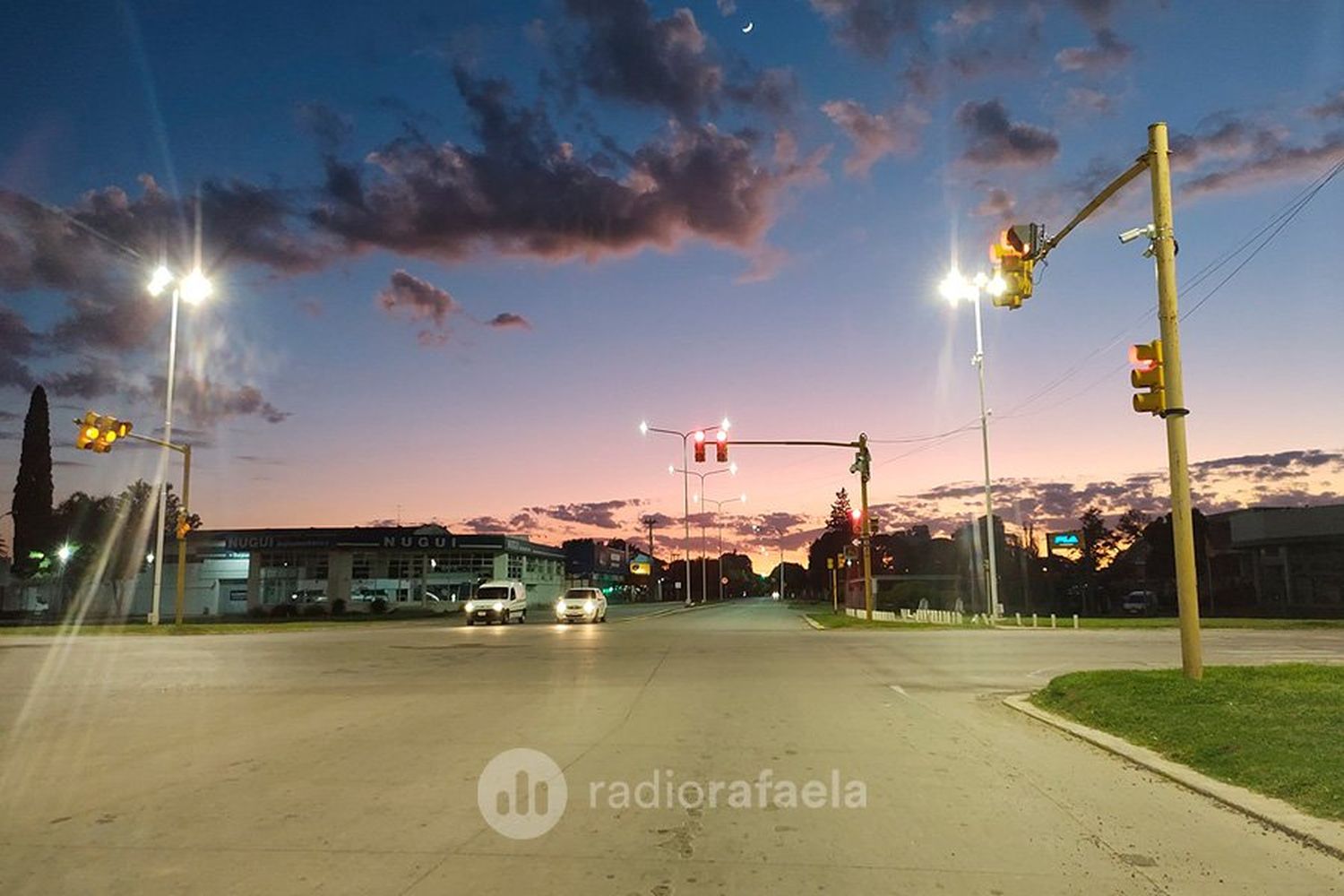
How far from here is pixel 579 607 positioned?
47.8m

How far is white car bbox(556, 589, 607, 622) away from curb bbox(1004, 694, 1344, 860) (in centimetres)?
A: 3721

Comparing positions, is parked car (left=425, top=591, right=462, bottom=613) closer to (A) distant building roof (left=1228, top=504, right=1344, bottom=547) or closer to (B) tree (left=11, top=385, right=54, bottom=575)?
(B) tree (left=11, top=385, right=54, bottom=575)

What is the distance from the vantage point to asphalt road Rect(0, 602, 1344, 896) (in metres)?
5.94

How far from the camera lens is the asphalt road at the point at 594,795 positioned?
5.94 meters

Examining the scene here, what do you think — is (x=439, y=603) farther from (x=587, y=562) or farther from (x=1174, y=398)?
(x=1174, y=398)

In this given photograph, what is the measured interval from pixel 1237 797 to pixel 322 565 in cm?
8307

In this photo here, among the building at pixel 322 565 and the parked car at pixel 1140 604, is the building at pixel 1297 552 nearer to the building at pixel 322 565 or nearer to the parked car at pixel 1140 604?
the parked car at pixel 1140 604

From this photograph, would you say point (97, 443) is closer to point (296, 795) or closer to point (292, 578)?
point (296, 795)

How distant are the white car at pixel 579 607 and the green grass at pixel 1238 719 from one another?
34.5m

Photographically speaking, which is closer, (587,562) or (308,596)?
(308,596)

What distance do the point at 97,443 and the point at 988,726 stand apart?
2911cm

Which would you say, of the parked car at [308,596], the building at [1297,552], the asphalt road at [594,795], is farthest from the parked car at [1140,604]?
the asphalt road at [594,795]

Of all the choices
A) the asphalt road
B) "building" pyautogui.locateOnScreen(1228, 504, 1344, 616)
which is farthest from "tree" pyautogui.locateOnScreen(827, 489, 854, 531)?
the asphalt road

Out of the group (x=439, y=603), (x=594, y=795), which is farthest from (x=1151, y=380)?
(x=439, y=603)
